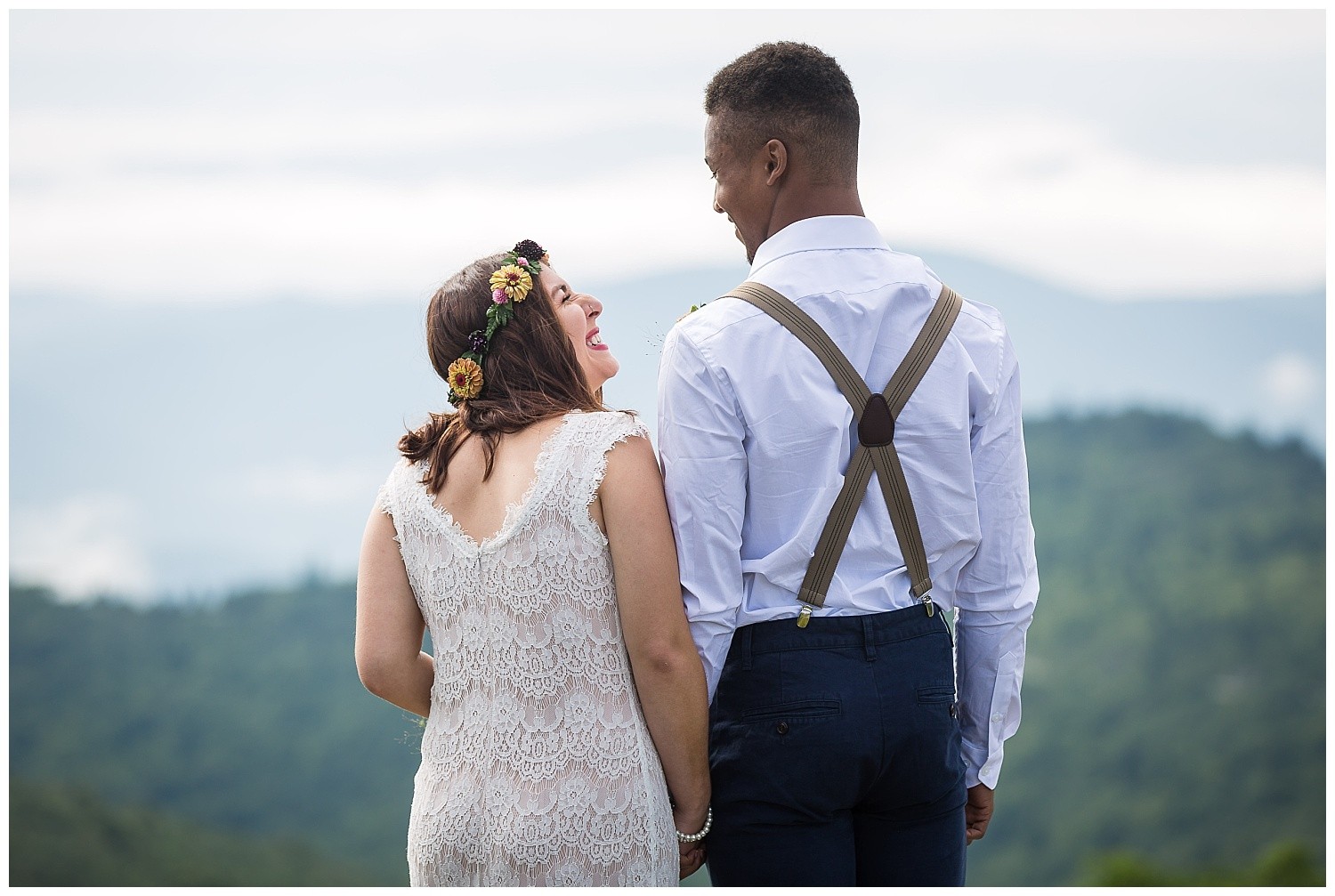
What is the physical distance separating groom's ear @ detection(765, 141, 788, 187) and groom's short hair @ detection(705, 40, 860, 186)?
0.01m

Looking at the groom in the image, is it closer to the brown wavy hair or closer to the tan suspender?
the tan suspender

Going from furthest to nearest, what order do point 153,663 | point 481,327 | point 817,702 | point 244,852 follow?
point 153,663
point 244,852
point 481,327
point 817,702

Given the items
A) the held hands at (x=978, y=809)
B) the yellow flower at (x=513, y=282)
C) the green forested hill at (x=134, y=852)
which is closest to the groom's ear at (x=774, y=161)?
the yellow flower at (x=513, y=282)

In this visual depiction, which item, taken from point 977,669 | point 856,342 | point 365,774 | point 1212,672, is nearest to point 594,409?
point 856,342

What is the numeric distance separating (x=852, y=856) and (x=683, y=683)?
373 mm

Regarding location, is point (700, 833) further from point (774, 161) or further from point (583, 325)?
point (774, 161)

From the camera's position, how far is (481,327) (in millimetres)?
1920

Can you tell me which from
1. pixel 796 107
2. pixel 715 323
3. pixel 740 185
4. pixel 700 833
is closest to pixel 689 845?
pixel 700 833

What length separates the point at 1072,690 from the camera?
57.1 feet

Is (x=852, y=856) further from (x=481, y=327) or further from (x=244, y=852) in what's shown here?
(x=244, y=852)

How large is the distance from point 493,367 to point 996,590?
903mm

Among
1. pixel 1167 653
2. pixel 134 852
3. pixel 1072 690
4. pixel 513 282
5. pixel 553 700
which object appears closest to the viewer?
pixel 553 700

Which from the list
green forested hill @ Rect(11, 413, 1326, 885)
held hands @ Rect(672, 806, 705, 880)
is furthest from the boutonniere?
green forested hill @ Rect(11, 413, 1326, 885)

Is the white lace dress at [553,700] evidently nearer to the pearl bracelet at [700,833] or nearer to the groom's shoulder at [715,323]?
the pearl bracelet at [700,833]
